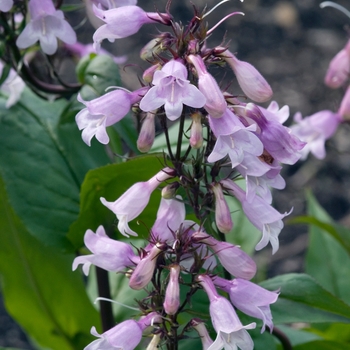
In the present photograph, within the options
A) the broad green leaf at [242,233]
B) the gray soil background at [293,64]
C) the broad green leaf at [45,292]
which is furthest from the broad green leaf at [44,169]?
the gray soil background at [293,64]

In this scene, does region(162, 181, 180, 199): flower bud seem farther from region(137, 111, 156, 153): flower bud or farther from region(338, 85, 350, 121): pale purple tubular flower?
region(338, 85, 350, 121): pale purple tubular flower

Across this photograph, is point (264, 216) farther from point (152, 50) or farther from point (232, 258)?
point (152, 50)

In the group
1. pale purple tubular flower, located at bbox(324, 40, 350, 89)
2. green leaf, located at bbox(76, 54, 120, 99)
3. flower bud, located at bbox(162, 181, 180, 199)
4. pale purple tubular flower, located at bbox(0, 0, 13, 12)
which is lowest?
pale purple tubular flower, located at bbox(324, 40, 350, 89)

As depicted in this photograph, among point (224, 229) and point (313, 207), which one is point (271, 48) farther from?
point (224, 229)

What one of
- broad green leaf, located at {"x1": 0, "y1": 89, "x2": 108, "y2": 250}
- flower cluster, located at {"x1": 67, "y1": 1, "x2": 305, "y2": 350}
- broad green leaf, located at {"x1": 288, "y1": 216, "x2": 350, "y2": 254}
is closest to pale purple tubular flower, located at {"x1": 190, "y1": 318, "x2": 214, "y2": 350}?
flower cluster, located at {"x1": 67, "y1": 1, "x2": 305, "y2": 350}

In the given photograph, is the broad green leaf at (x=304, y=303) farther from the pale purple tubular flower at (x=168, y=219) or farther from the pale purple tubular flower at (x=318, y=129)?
the pale purple tubular flower at (x=318, y=129)

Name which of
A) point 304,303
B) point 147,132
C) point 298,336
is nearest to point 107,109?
point 147,132
